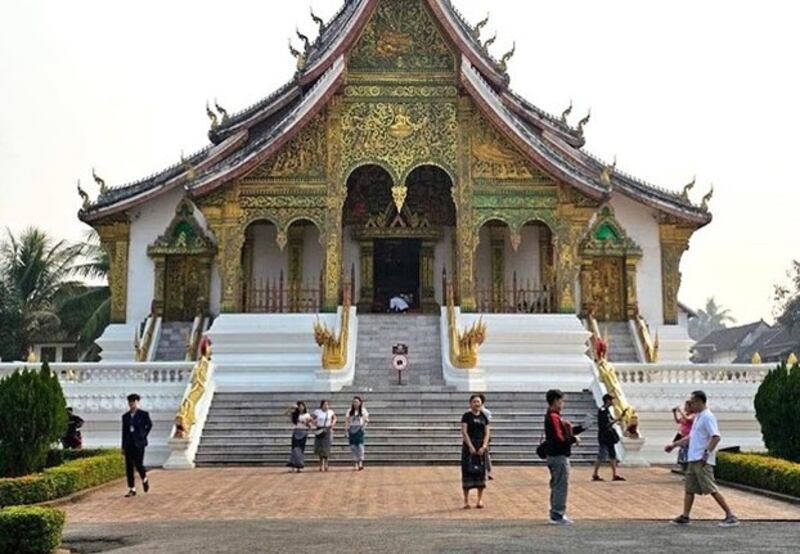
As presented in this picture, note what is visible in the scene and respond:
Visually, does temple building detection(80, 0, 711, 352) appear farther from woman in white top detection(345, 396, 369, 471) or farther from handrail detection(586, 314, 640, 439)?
woman in white top detection(345, 396, 369, 471)

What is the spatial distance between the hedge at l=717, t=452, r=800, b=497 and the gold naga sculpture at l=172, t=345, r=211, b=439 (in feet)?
26.1

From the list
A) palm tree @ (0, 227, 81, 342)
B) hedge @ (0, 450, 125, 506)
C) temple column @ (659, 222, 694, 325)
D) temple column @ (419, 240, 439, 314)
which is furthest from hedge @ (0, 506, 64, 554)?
palm tree @ (0, 227, 81, 342)

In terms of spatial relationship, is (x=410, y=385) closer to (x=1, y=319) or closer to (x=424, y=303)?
(x=424, y=303)

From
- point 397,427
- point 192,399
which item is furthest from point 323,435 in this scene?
Result: point 192,399

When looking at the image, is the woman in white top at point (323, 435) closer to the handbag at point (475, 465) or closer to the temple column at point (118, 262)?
the handbag at point (475, 465)

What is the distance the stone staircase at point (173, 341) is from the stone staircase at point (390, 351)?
4336 millimetres

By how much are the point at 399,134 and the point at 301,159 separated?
2285 mm

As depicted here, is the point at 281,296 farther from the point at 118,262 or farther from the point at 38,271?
the point at 38,271

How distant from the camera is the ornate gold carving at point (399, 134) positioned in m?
21.0

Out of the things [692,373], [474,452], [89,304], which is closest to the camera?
[474,452]

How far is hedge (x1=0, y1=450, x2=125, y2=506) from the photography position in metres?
9.70

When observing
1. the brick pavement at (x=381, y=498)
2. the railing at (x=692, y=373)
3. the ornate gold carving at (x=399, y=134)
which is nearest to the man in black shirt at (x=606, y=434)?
the brick pavement at (x=381, y=498)

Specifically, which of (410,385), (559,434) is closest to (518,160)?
(410,385)

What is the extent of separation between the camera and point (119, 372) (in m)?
16.5
